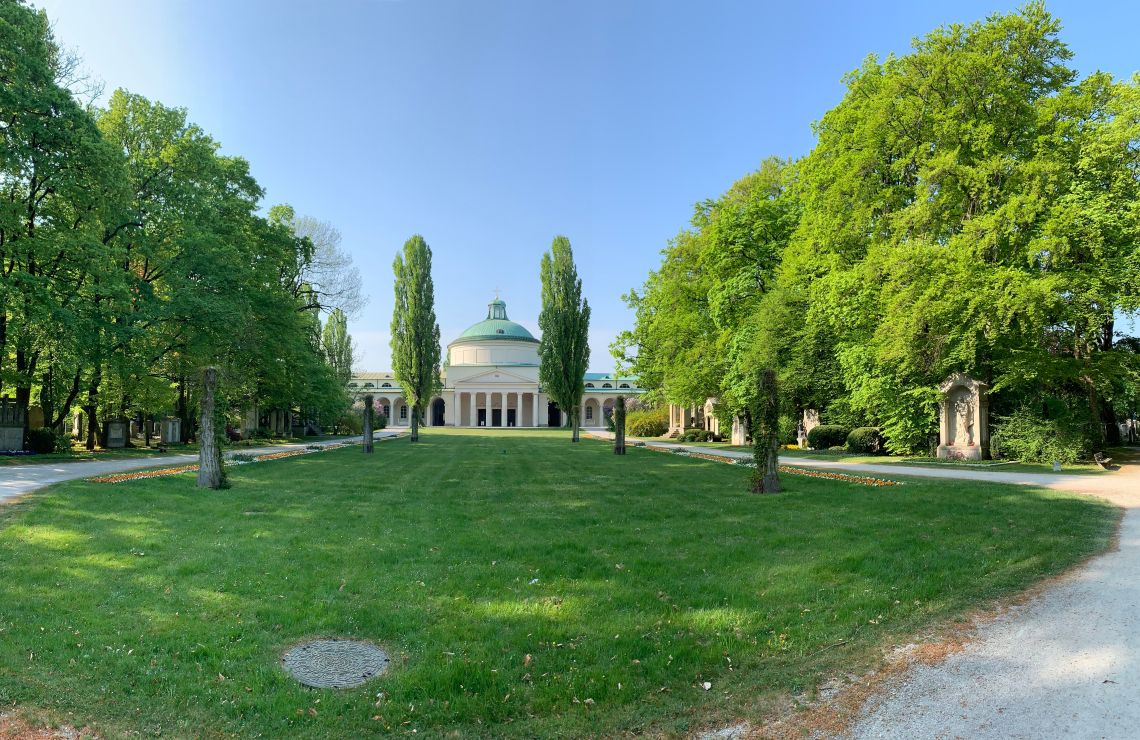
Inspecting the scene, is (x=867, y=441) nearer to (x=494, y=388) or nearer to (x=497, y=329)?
(x=494, y=388)

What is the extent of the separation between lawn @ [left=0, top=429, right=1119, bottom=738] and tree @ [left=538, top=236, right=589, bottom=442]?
148ft

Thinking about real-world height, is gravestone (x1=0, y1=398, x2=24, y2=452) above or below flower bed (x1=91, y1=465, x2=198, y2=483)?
above

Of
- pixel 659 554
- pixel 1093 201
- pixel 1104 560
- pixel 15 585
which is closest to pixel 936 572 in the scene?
pixel 1104 560

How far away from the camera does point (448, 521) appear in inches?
367

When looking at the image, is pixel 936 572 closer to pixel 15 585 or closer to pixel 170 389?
pixel 15 585

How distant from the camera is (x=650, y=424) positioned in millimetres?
50406

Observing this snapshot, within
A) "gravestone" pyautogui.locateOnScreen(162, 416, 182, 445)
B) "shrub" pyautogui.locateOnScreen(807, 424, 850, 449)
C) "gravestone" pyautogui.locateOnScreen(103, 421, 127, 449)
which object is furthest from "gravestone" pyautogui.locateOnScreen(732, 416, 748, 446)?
"gravestone" pyautogui.locateOnScreen(103, 421, 127, 449)

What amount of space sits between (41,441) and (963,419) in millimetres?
31349

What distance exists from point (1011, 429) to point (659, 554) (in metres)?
18.3

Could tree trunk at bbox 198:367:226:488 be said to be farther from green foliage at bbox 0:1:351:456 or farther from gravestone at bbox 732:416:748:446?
gravestone at bbox 732:416:748:446

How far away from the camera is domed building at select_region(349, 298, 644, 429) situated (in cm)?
9200

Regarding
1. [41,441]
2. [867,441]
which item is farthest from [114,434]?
[867,441]

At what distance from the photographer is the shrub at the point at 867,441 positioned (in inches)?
969

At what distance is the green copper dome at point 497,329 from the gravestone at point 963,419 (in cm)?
8006
